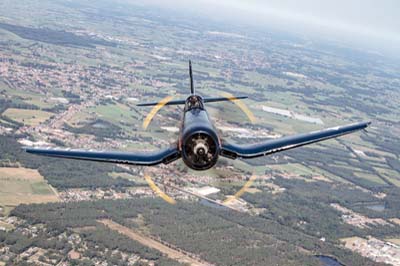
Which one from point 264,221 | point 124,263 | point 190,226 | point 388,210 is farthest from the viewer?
point 388,210

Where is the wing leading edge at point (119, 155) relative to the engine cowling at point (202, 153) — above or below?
below

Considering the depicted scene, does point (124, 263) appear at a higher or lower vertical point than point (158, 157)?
lower

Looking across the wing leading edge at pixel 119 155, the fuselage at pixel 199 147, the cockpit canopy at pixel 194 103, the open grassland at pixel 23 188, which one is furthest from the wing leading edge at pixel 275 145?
the open grassland at pixel 23 188

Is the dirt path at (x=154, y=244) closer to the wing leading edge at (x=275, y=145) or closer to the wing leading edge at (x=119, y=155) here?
the wing leading edge at (x=275, y=145)

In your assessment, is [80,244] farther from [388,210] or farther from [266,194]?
[388,210]

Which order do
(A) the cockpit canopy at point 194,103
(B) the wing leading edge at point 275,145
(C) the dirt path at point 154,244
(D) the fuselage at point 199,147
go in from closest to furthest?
(D) the fuselage at point 199,147
(B) the wing leading edge at point 275,145
(A) the cockpit canopy at point 194,103
(C) the dirt path at point 154,244

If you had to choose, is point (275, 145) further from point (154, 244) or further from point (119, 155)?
point (154, 244)

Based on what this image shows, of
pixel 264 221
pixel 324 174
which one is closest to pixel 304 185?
pixel 324 174

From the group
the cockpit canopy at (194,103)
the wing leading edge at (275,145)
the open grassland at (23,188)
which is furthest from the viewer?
the open grassland at (23,188)
